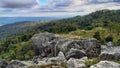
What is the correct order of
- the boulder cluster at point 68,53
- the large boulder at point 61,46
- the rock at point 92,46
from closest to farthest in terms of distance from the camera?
the boulder cluster at point 68,53 < the large boulder at point 61,46 < the rock at point 92,46

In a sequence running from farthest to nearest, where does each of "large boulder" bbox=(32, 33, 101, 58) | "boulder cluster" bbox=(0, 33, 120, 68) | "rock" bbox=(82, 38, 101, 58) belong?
"rock" bbox=(82, 38, 101, 58) → "large boulder" bbox=(32, 33, 101, 58) → "boulder cluster" bbox=(0, 33, 120, 68)

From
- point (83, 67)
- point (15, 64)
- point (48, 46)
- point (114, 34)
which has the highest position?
point (83, 67)

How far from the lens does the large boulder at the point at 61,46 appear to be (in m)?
91.2

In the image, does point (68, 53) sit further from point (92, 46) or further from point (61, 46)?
point (61, 46)

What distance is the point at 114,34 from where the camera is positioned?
195500mm

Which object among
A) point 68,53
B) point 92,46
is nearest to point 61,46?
Answer: point 92,46

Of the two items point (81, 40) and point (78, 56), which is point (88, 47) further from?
point (78, 56)

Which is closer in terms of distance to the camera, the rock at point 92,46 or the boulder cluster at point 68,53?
the boulder cluster at point 68,53

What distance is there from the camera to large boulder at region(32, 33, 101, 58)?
9117 cm

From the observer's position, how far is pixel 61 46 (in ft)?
341

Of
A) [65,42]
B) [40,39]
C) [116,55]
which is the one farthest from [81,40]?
[116,55]

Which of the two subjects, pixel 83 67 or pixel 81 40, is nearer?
pixel 83 67

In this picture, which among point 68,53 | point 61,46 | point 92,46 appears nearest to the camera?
point 68,53

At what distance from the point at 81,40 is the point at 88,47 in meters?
8.09
